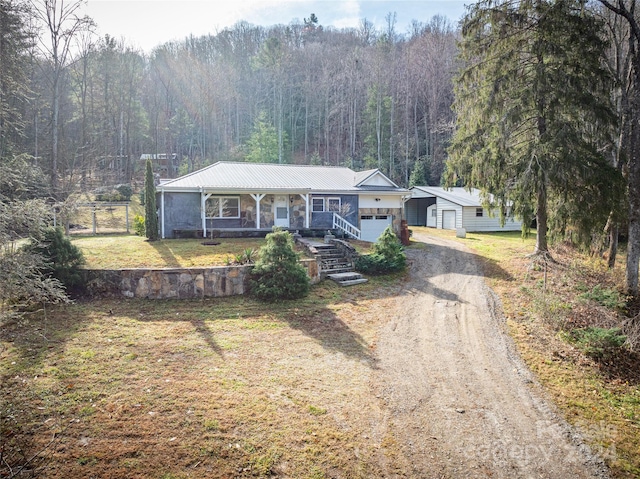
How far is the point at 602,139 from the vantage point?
12258 mm

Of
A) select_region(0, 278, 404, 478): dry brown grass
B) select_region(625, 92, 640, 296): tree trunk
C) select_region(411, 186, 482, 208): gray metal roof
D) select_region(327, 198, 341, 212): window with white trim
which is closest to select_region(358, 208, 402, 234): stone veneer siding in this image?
select_region(327, 198, 341, 212): window with white trim

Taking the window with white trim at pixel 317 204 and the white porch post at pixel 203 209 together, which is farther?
the window with white trim at pixel 317 204

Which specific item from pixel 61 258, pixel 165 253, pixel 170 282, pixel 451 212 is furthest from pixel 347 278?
pixel 451 212

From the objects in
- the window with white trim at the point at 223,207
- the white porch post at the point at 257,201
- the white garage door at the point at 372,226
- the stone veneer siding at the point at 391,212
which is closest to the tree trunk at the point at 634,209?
the stone veneer siding at the point at 391,212

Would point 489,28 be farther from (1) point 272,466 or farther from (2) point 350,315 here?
(1) point 272,466

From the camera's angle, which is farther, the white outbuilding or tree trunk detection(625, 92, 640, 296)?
the white outbuilding

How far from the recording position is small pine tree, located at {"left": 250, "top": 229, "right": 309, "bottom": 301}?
31.1 ft

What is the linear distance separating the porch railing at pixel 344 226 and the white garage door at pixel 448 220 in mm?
10708

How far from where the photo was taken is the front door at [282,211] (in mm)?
18359

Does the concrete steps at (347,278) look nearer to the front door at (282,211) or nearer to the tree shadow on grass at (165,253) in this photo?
the tree shadow on grass at (165,253)

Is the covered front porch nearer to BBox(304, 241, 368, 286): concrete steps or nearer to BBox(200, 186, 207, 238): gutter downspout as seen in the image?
BBox(200, 186, 207, 238): gutter downspout

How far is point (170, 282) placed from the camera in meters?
9.37

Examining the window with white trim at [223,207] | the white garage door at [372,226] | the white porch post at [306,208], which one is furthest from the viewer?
the white garage door at [372,226]

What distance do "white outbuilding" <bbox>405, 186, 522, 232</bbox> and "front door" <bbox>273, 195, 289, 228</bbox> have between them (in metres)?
11.4
